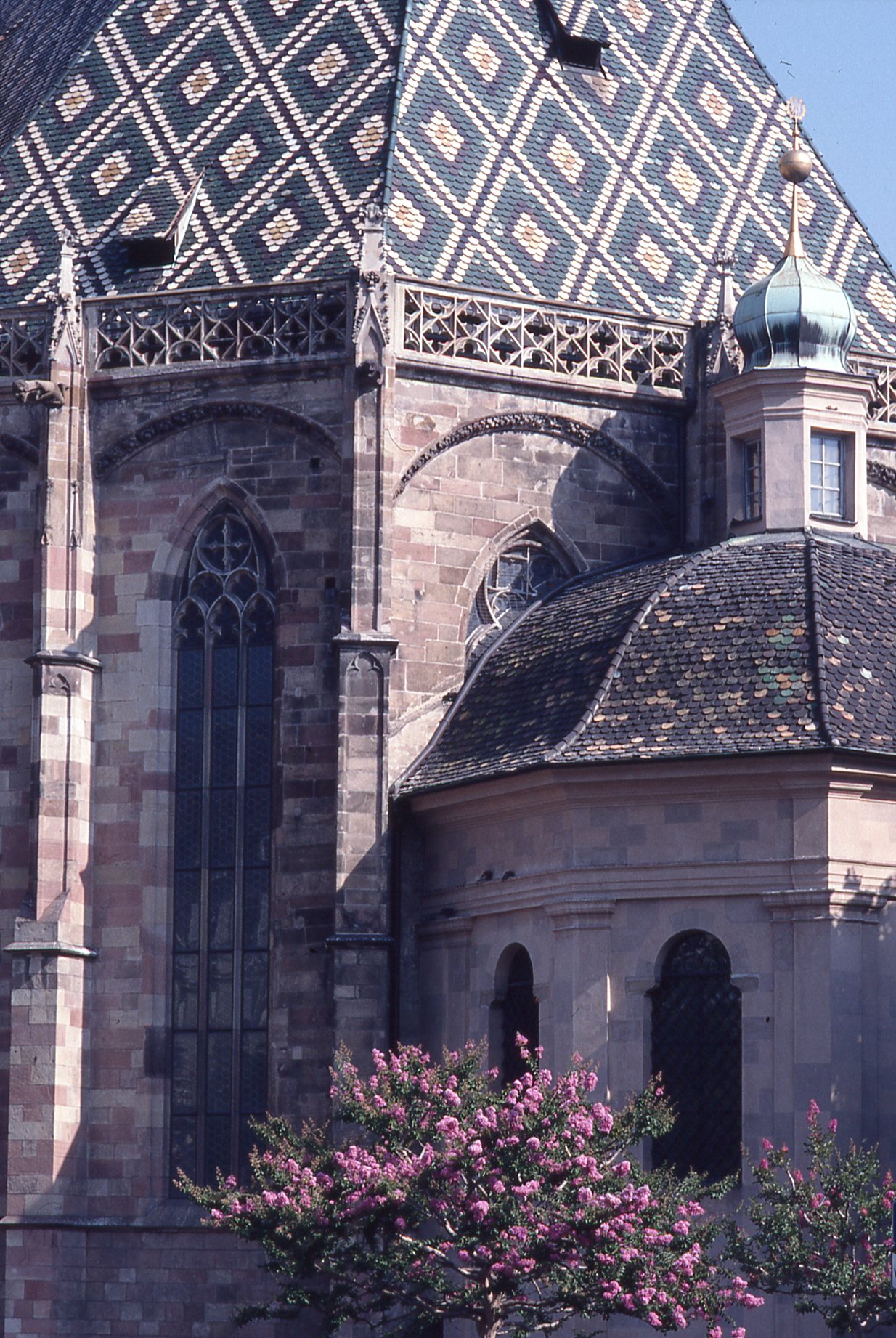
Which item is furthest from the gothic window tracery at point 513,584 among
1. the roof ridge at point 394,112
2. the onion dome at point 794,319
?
the roof ridge at point 394,112

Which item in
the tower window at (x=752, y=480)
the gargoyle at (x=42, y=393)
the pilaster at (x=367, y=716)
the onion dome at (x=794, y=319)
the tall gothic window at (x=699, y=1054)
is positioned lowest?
the tall gothic window at (x=699, y=1054)

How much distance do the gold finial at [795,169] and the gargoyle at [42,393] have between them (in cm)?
863

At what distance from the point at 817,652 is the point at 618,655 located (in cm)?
225

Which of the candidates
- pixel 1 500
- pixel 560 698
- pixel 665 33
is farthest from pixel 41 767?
pixel 665 33

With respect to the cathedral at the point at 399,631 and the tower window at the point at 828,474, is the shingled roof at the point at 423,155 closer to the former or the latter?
the cathedral at the point at 399,631

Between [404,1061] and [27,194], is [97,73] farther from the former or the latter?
[404,1061]

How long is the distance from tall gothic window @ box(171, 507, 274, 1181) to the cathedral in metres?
0.05

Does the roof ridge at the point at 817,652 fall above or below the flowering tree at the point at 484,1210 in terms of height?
above

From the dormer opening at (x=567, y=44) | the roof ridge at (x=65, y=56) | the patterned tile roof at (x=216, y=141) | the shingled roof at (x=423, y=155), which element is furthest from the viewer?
the dormer opening at (x=567, y=44)

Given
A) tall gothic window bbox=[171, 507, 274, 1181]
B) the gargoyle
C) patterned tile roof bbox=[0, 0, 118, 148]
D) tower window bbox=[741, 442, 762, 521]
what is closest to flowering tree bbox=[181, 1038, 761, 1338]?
tall gothic window bbox=[171, 507, 274, 1181]

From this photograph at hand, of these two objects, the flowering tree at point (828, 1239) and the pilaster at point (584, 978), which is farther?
the pilaster at point (584, 978)

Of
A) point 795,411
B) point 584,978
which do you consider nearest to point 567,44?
point 795,411

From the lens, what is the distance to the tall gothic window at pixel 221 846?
35500mm

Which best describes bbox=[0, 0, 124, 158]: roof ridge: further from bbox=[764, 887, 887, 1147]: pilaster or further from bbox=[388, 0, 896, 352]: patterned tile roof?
bbox=[764, 887, 887, 1147]: pilaster
